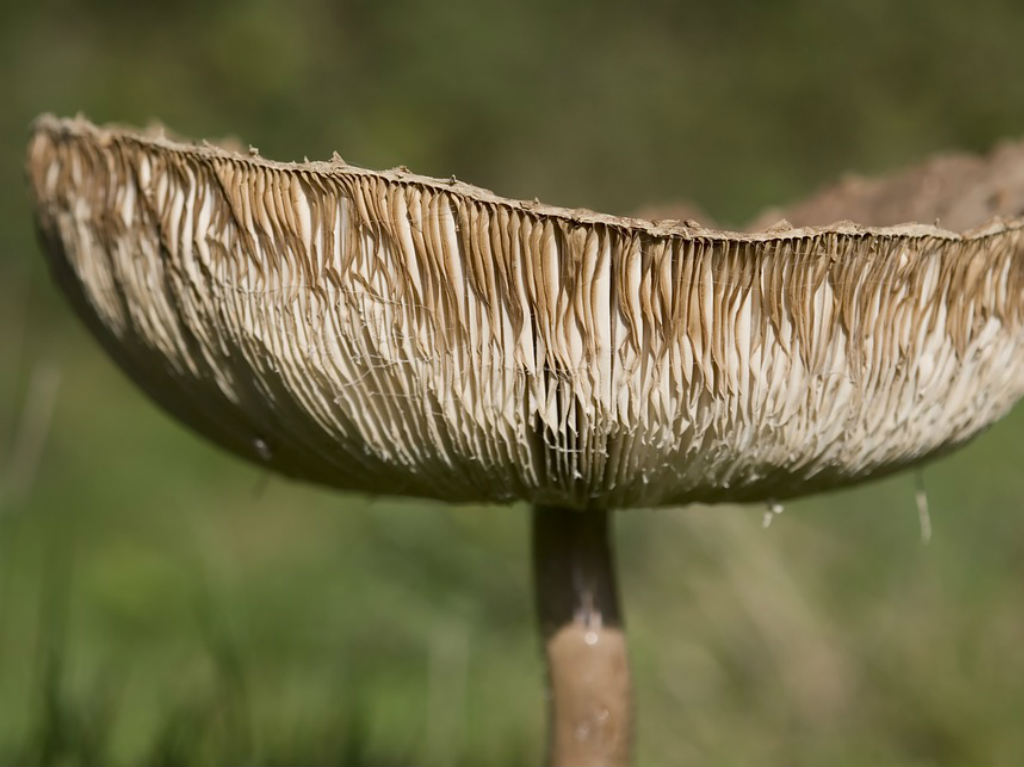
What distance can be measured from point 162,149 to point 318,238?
222mm

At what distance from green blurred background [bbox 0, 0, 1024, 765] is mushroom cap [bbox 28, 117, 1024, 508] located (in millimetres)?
869

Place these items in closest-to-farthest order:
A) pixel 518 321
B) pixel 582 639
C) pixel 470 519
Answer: pixel 518 321 → pixel 582 639 → pixel 470 519

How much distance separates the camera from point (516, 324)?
1.34m

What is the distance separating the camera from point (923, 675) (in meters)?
3.10

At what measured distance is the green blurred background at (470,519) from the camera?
2.96 metres

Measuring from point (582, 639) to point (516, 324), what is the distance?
0.78m

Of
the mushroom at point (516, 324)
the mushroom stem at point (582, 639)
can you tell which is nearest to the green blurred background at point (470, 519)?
the mushroom stem at point (582, 639)

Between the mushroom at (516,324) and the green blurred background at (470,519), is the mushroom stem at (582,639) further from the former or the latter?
the green blurred background at (470,519)

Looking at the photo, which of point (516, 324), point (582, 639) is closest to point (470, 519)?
point (582, 639)

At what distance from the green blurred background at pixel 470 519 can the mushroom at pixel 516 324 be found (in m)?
0.86

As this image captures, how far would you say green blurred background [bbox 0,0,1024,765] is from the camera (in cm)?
296

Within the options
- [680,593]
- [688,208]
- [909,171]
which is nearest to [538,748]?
[680,593]

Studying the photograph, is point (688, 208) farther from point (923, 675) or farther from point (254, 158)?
point (254, 158)

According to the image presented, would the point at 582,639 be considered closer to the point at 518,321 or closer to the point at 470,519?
the point at 518,321
